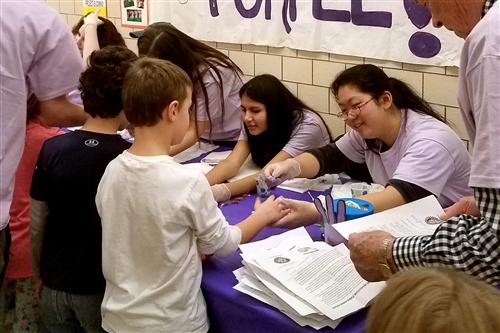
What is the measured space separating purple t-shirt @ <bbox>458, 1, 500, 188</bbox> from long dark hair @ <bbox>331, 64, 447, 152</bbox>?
953 millimetres

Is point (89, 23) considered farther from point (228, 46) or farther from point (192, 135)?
point (192, 135)

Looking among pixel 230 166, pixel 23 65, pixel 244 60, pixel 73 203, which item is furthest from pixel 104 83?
pixel 244 60

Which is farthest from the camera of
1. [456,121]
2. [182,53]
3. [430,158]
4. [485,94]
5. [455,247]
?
[182,53]

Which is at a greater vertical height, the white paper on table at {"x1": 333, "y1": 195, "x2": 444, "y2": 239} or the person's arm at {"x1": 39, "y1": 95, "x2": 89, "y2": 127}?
the person's arm at {"x1": 39, "y1": 95, "x2": 89, "y2": 127}

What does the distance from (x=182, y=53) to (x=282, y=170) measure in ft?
2.46

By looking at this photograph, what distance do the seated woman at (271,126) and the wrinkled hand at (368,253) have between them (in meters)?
1.12

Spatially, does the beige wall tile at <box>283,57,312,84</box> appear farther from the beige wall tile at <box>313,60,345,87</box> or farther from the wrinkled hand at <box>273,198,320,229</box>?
the wrinkled hand at <box>273,198,320,229</box>

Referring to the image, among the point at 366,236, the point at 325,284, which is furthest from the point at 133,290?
the point at 366,236

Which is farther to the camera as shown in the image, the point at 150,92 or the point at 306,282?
the point at 150,92

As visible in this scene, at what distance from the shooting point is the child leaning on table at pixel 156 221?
1510 millimetres

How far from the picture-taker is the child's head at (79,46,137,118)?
5.90ft

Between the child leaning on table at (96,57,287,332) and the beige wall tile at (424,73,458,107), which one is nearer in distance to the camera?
the child leaning on table at (96,57,287,332)

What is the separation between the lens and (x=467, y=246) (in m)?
1.16

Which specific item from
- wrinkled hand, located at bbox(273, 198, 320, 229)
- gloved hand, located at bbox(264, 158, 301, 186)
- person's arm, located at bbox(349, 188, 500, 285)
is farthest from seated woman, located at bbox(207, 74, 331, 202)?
person's arm, located at bbox(349, 188, 500, 285)
